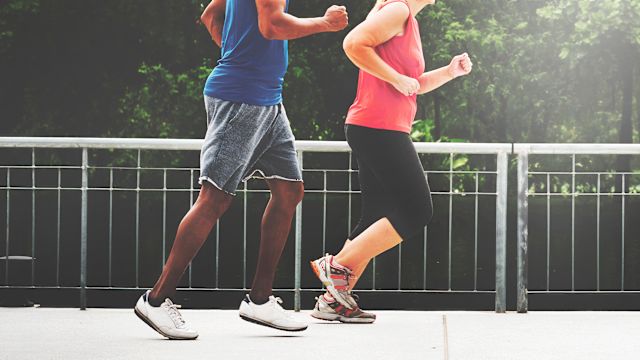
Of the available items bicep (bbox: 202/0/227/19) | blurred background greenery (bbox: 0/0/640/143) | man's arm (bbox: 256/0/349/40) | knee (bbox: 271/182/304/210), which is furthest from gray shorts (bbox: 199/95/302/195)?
blurred background greenery (bbox: 0/0/640/143)

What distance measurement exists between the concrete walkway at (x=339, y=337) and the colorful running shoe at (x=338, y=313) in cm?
5

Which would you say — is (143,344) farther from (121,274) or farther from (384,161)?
(121,274)

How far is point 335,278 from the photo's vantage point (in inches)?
262

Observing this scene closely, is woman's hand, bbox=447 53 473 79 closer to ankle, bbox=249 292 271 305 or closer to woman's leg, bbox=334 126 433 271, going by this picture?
woman's leg, bbox=334 126 433 271

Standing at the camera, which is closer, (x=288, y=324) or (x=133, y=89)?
(x=288, y=324)

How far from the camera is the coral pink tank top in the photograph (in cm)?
650

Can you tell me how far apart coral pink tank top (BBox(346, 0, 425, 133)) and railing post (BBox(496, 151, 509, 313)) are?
1193mm

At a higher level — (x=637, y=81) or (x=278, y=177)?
(x=637, y=81)

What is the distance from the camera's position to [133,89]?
34656mm

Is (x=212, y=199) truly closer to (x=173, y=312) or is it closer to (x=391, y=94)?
(x=173, y=312)

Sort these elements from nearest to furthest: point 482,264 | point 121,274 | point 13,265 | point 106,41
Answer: point 13,265 → point 121,274 → point 482,264 → point 106,41

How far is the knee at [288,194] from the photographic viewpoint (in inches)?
246

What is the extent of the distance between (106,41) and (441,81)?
2790cm

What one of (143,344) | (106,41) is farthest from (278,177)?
(106,41)
